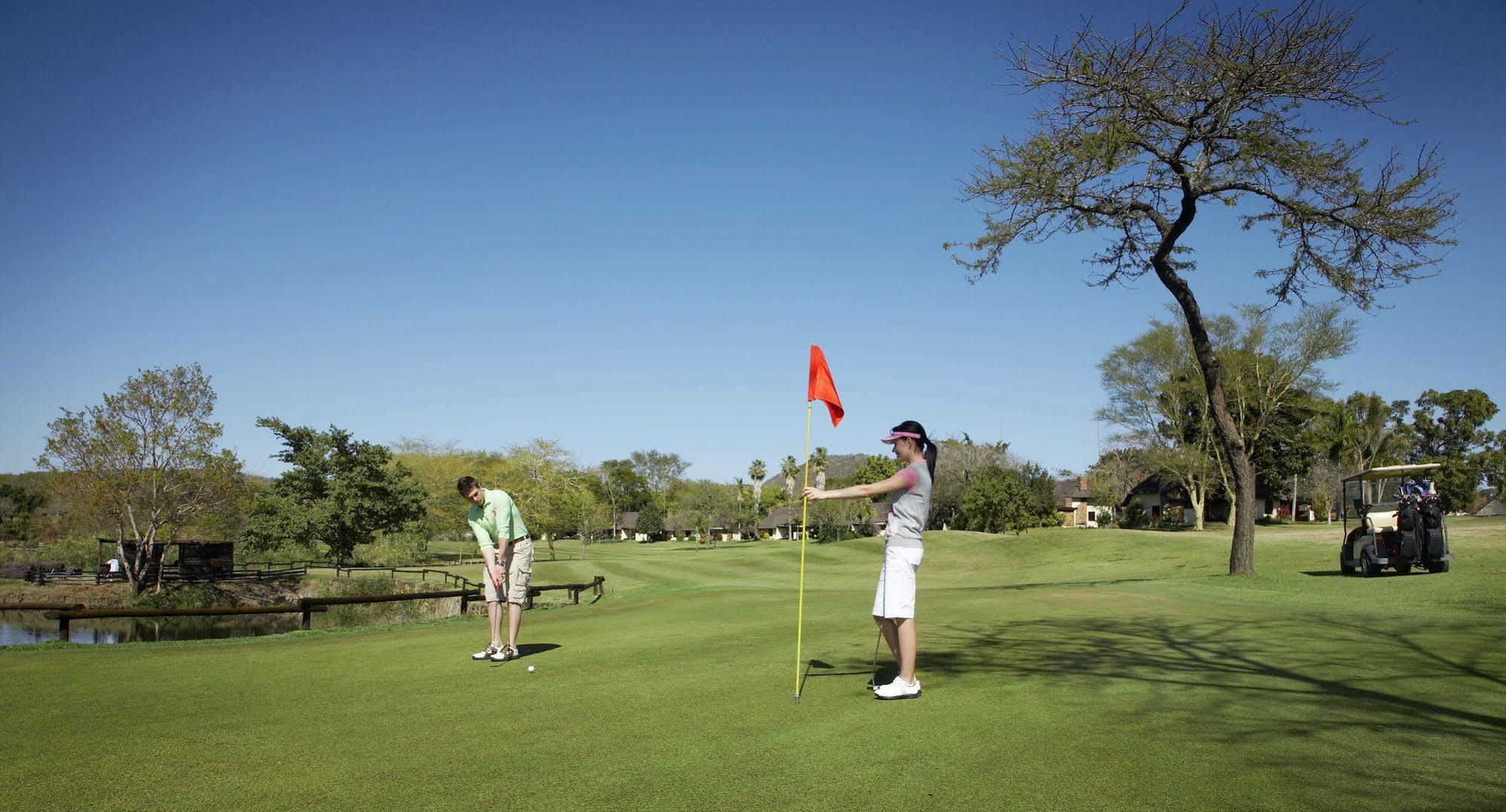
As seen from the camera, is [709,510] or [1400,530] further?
[709,510]

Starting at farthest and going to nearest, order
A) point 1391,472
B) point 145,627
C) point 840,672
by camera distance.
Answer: point 145,627 < point 1391,472 < point 840,672


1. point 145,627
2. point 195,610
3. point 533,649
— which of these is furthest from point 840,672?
point 145,627

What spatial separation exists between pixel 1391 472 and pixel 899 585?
58.1ft

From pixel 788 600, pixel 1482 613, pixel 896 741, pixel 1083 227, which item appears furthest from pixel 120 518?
pixel 1482 613

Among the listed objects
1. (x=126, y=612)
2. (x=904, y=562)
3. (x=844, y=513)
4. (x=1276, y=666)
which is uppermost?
(x=904, y=562)

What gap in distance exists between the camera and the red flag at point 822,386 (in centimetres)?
773

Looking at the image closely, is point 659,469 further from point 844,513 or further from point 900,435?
point 900,435

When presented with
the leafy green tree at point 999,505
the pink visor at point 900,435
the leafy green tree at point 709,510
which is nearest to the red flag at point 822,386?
the pink visor at point 900,435

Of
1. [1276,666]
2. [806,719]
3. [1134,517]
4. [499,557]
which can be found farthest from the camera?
[1134,517]

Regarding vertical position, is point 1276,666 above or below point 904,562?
below

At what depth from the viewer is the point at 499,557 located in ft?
33.3

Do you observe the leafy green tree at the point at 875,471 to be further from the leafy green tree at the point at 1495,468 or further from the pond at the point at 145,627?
the pond at the point at 145,627

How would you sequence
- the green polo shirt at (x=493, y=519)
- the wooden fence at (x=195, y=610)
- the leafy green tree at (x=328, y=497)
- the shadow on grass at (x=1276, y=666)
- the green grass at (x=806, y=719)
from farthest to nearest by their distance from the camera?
the leafy green tree at (x=328, y=497) < the wooden fence at (x=195, y=610) < the green polo shirt at (x=493, y=519) < the shadow on grass at (x=1276, y=666) < the green grass at (x=806, y=719)

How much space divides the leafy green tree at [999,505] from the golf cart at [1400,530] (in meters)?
36.6
